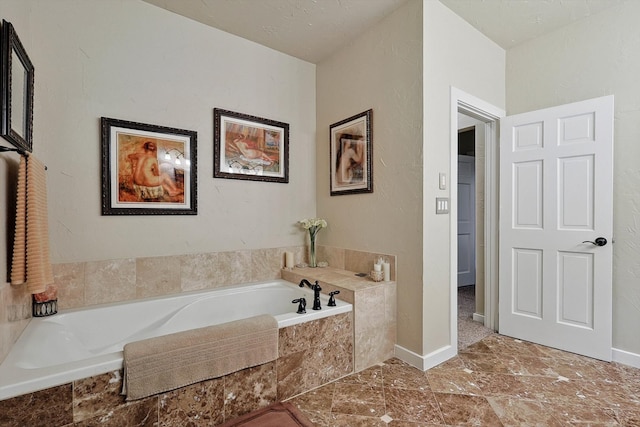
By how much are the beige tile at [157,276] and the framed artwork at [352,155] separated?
5.17 ft

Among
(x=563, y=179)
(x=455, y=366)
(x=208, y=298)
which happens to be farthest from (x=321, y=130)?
(x=455, y=366)

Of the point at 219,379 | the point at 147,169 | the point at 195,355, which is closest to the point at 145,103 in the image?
the point at 147,169

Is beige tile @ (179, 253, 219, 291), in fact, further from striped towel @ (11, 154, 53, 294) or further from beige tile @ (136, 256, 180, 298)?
striped towel @ (11, 154, 53, 294)

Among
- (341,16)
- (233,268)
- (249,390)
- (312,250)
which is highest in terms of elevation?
(341,16)

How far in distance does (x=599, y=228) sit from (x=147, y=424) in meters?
3.17

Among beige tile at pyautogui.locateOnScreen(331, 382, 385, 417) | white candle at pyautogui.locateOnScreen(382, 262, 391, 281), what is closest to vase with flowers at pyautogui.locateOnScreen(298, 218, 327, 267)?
white candle at pyautogui.locateOnScreen(382, 262, 391, 281)

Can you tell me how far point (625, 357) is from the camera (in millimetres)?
2264

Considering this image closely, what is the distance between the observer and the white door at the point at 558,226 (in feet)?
7.59

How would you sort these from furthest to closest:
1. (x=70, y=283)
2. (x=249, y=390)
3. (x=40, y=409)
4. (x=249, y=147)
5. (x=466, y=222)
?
1. (x=466, y=222)
2. (x=249, y=147)
3. (x=70, y=283)
4. (x=249, y=390)
5. (x=40, y=409)

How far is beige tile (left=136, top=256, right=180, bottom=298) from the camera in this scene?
2314 millimetres

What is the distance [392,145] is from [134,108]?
1990 mm

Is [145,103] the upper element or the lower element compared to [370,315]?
upper

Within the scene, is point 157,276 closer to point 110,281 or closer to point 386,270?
point 110,281

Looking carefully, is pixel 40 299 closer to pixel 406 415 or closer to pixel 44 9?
pixel 44 9
